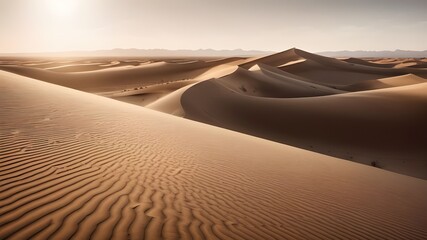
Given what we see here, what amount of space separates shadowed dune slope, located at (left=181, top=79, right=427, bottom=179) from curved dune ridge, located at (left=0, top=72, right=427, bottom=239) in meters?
5.72

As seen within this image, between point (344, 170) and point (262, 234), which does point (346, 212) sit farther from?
point (344, 170)

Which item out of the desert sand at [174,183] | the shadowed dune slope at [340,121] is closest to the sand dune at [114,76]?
the shadowed dune slope at [340,121]

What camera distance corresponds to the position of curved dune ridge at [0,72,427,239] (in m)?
3.27

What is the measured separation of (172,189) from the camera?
14.7ft

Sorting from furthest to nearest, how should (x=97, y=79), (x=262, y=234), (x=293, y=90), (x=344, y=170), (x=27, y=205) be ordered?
(x=97, y=79)
(x=293, y=90)
(x=344, y=170)
(x=262, y=234)
(x=27, y=205)

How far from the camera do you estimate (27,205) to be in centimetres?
330

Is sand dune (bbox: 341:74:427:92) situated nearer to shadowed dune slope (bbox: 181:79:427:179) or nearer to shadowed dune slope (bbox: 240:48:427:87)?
shadowed dune slope (bbox: 240:48:427:87)

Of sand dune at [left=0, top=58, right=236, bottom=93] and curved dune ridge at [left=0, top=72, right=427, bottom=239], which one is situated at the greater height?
curved dune ridge at [left=0, top=72, right=427, bottom=239]

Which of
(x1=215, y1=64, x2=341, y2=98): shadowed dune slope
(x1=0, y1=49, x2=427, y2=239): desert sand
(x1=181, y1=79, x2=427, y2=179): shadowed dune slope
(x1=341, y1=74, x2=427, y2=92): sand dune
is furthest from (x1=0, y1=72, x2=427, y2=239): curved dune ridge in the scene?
(x1=341, y1=74, x2=427, y2=92): sand dune

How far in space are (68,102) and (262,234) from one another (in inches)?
365

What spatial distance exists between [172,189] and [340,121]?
1397cm

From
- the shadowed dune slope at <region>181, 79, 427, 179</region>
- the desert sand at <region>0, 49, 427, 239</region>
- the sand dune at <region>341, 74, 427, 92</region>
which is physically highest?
the desert sand at <region>0, 49, 427, 239</region>

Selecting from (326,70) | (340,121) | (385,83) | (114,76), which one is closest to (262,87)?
(340,121)

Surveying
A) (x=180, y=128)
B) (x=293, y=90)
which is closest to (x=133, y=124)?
(x=180, y=128)
